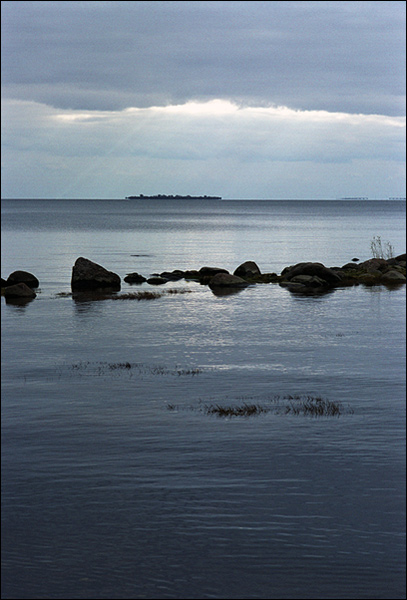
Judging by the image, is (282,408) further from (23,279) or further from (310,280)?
(23,279)

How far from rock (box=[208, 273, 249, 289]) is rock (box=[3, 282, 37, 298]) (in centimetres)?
1444

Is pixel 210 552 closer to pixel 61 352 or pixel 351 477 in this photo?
pixel 351 477

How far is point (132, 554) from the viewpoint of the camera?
12.8 m

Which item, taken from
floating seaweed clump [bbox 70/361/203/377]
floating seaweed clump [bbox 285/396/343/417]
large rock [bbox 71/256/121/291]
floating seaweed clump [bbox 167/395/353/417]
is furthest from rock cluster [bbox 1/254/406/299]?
floating seaweed clump [bbox 285/396/343/417]

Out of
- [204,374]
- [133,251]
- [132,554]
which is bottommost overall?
[132,554]

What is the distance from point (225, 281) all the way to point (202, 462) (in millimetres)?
42456

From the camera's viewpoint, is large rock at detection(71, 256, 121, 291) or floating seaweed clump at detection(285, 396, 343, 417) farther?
large rock at detection(71, 256, 121, 291)

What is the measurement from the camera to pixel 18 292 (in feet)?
170

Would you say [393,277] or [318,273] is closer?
[318,273]

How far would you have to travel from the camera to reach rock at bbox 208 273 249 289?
193 feet

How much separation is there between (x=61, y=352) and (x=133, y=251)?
74.9m

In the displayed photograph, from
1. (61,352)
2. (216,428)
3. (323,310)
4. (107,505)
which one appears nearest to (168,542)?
(107,505)

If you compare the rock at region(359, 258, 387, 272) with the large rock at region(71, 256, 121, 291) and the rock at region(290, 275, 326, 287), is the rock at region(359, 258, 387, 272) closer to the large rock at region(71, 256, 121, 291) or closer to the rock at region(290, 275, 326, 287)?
the rock at region(290, 275, 326, 287)

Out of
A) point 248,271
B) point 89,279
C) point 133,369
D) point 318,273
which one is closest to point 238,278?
point 248,271
